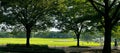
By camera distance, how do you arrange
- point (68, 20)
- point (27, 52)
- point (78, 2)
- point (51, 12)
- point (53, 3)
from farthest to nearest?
point (68, 20)
point (51, 12)
point (53, 3)
point (78, 2)
point (27, 52)

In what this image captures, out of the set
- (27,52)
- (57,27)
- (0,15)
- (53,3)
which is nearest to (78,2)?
(53,3)

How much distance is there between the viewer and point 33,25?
131 feet

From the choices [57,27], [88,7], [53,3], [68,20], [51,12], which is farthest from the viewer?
[68,20]

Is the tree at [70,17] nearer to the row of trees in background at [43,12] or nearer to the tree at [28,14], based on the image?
the row of trees in background at [43,12]

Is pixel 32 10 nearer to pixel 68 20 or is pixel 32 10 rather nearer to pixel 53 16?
pixel 53 16

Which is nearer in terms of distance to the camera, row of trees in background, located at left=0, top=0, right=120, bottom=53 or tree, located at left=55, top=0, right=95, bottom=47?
row of trees in background, located at left=0, top=0, right=120, bottom=53

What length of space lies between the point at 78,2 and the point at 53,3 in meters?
5.81

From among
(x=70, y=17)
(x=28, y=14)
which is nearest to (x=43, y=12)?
(x=28, y=14)

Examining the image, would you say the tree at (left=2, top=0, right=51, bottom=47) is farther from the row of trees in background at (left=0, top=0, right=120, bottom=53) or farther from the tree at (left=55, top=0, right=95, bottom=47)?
the tree at (left=55, top=0, right=95, bottom=47)

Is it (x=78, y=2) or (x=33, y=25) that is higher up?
(x=78, y=2)

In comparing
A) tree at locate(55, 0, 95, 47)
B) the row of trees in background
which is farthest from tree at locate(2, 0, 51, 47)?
tree at locate(55, 0, 95, 47)

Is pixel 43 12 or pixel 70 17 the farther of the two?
pixel 70 17

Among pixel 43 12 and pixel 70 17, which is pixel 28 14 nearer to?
pixel 43 12

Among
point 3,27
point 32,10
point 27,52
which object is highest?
point 32,10
